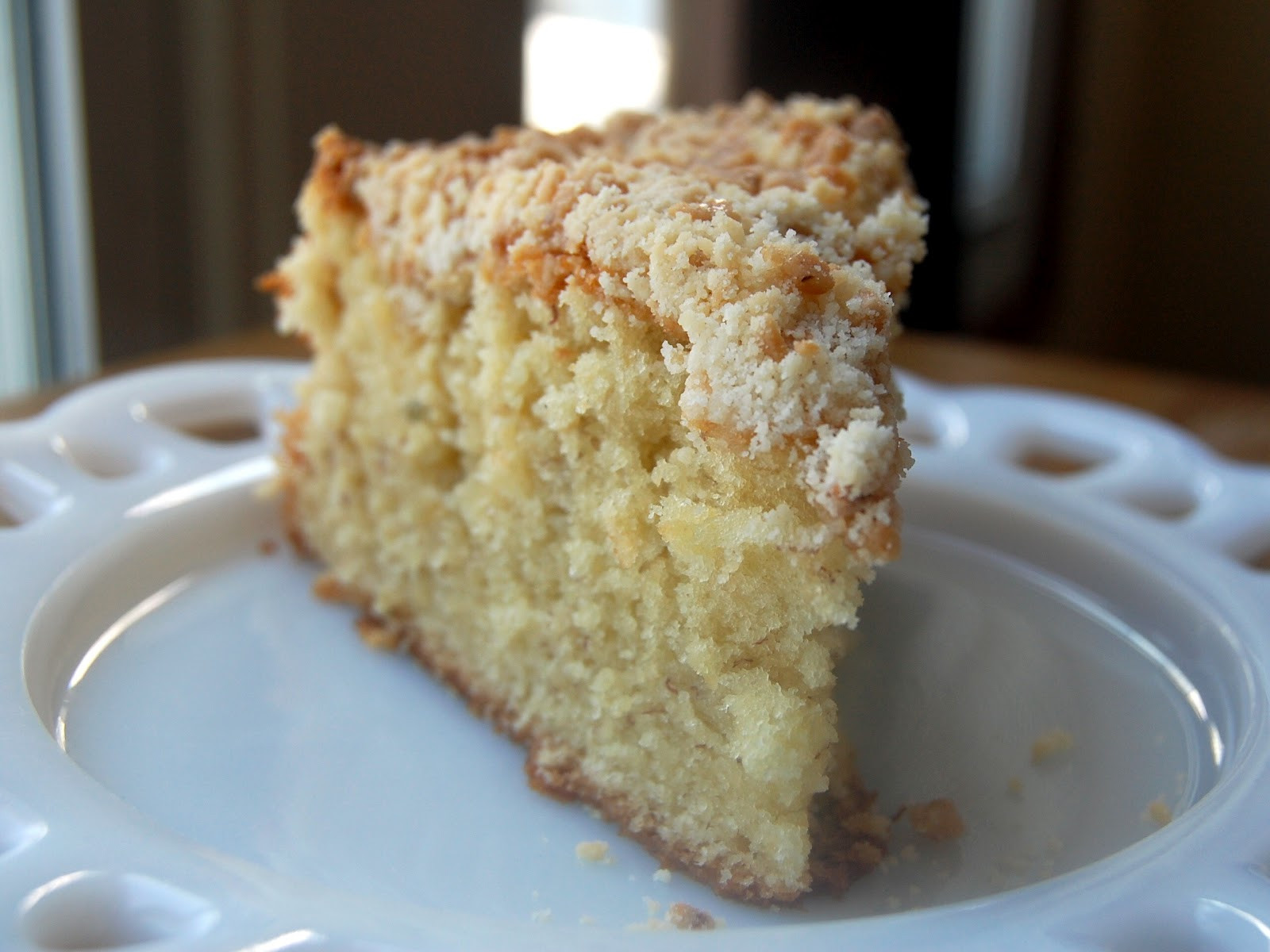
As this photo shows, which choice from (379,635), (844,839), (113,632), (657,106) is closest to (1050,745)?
(844,839)

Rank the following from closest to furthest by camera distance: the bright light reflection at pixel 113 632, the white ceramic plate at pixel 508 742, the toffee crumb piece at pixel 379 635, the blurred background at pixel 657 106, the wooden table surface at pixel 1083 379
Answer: the white ceramic plate at pixel 508 742 < the bright light reflection at pixel 113 632 < the toffee crumb piece at pixel 379 635 < the wooden table surface at pixel 1083 379 < the blurred background at pixel 657 106

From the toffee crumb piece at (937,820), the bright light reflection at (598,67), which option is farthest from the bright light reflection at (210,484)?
the bright light reflection at (598,67)

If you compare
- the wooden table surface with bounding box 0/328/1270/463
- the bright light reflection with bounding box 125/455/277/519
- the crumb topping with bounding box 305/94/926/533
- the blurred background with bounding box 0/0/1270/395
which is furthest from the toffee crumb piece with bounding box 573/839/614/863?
the wooden table surface with bounding box 0/328/1270/463

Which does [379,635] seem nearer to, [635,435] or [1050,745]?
[635,435]

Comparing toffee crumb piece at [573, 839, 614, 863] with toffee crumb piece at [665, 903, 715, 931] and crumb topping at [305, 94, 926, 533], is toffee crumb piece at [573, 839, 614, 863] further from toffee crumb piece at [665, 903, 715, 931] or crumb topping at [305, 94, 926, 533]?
crumb topping at [305, 94, 926, 533]

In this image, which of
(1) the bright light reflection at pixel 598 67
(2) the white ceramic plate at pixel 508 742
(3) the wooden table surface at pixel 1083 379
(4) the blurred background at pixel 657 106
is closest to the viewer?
(2) the white ceramic plate at pixel 508 742

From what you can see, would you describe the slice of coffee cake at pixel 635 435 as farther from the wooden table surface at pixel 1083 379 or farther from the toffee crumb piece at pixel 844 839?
the wooden table surface at pixel 1083 379
